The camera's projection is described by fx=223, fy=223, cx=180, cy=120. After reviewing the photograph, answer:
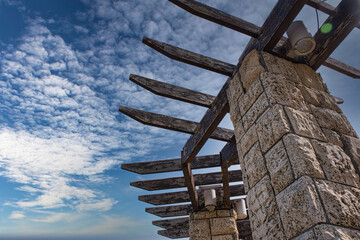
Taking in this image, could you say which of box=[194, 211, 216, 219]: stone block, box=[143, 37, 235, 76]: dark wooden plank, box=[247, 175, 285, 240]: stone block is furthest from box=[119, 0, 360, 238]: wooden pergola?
box=[247, 175, 285, 240]: stone block

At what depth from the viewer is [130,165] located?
16.9ft

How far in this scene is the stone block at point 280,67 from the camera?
221cm

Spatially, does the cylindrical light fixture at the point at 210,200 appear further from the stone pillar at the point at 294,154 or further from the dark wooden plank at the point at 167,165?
the stone pillar at the point at 294,154

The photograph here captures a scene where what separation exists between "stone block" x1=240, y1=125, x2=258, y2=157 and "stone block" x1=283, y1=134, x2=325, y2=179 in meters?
0.44

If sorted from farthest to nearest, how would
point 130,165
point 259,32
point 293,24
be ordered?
point 130,165
point 259,32
point 293,24

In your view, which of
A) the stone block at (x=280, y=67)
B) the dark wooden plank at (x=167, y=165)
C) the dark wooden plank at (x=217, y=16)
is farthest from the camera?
the dark wooden plank at (x=167, y=165)

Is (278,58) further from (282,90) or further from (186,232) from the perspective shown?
(186,232)

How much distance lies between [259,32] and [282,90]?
0.91 m

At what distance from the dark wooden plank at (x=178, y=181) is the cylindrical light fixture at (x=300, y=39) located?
3.77m

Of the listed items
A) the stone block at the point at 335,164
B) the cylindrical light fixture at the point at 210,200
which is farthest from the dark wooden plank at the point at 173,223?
the stone block at the point at 335,164

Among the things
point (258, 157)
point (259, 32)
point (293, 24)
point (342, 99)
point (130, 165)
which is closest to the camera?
point (258, 157)

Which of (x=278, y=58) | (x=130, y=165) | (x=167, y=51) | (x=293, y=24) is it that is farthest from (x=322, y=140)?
(x=130, y=165)

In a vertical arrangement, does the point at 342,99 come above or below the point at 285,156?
above

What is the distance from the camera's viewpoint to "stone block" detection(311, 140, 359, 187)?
5.17ft
